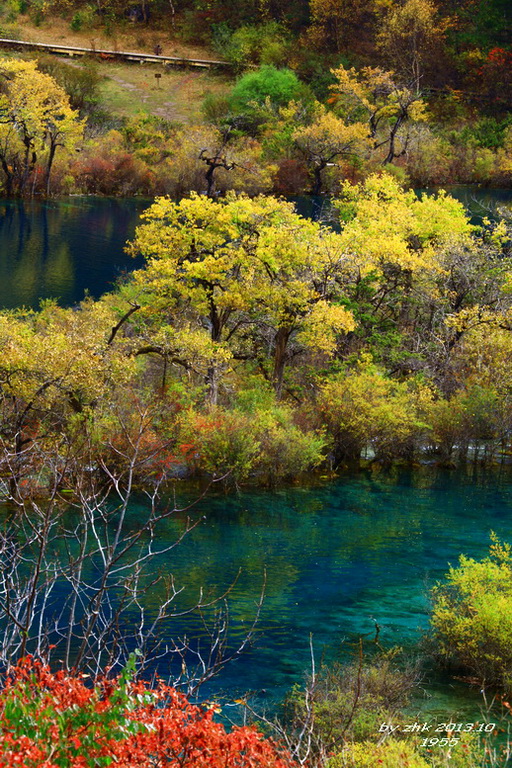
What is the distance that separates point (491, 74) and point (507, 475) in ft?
239

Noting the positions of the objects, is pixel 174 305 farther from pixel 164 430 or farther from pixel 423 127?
pixel 423 127

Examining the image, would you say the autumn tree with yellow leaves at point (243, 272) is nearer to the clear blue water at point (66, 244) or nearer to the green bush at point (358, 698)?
the clear blue water at point (66, 244)

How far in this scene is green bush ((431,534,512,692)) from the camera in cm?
1834

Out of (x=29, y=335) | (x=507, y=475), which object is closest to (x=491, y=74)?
(x=507, y=475)

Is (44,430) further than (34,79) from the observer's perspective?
No

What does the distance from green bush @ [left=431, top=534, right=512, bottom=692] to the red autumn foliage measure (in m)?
10.7

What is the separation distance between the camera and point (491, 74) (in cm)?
9756

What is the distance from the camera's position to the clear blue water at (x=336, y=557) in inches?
797

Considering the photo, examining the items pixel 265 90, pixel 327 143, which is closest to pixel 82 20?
pixel 265 90

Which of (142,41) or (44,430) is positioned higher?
(142,41)

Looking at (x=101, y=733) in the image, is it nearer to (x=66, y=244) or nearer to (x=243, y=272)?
(x=243, y=272)

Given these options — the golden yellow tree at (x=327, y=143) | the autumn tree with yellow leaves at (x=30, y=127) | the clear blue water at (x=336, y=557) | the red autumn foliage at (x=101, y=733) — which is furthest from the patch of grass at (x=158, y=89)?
the red autumn foliage at (x=101, y=733)

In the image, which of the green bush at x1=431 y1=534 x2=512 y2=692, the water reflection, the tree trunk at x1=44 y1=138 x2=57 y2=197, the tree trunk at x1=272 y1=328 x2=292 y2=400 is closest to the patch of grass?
the tree trunk at x1=44 y1=138 x2=57 y2=197

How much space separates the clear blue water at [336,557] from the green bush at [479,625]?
65 centimetres
